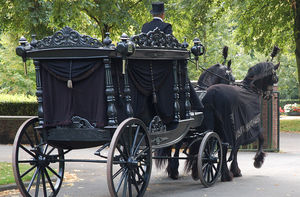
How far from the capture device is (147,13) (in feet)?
76.4

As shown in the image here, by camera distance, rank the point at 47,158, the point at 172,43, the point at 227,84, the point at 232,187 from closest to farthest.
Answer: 1. the point at 47,158
2. the point at 172,43
3. the point at 232,187
4. the point at 227,84

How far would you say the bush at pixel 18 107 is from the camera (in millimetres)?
19391

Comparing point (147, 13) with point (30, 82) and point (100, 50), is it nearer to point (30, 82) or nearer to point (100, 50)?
point (30, 82)

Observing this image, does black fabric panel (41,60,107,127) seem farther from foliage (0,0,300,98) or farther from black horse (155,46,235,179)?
foliage (0,0,300,98)

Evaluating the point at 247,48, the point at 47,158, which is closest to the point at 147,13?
the point at 247,48

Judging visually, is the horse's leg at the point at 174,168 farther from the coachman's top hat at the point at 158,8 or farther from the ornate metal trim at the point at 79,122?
the ornate metal trim at the point at 79,122

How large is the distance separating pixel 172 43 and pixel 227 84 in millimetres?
2711

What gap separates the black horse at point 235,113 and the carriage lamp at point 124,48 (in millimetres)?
3141

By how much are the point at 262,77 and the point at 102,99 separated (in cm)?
465

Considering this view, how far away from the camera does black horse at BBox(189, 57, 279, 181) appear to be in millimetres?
10125

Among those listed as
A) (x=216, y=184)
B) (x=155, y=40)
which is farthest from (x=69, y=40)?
(x=216, y=184)

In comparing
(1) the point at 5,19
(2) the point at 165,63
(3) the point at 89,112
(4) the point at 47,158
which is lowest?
(4) the point at 47,158

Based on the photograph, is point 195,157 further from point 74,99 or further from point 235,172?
Answer: point 74,99

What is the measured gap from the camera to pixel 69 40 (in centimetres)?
739
